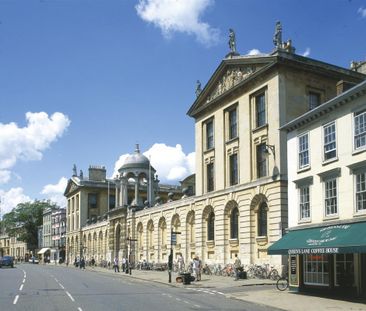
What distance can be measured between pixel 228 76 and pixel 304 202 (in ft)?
58.7

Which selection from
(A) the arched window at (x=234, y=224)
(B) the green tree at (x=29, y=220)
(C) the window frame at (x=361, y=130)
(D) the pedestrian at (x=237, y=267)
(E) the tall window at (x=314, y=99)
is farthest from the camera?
(B) the green tree at (x=29, y=220)

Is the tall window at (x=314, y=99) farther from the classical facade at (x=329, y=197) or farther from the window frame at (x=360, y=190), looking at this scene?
the window frame at (x=360, y=190)

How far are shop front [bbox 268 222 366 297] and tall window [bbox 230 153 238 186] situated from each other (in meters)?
14.3

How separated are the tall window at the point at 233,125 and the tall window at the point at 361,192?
19.4m

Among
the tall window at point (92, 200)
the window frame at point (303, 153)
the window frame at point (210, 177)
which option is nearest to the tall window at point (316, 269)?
the window frame at point (303, 153)

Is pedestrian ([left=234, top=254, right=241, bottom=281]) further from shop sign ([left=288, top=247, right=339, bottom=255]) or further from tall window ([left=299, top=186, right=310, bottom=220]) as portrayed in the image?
shop sign ([left=288, top=247, right=339, bottom=255])

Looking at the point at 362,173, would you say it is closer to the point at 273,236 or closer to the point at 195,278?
the point at 273,236

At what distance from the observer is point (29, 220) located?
14225cm

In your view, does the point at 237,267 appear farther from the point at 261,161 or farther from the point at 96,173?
the point at 96,173

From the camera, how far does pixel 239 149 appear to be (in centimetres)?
4016

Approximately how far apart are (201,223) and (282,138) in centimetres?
1222

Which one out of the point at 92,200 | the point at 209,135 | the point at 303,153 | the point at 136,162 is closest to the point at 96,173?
the point at 92,200

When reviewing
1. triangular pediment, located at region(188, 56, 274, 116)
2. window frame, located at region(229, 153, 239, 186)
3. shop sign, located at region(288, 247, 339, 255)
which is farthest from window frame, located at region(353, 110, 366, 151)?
window frame, located at region(229, 153, 239, 186)

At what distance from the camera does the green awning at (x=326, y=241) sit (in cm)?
2008
